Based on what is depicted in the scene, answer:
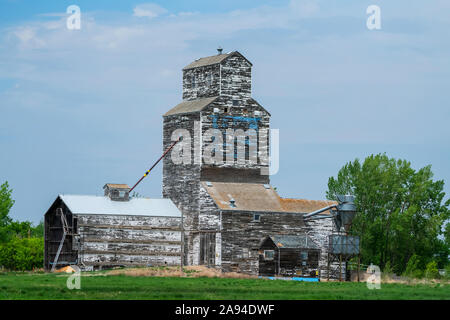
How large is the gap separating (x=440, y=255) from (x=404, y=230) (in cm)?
552

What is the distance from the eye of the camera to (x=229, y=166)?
6300 cm

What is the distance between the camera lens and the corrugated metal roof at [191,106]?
62781 mm

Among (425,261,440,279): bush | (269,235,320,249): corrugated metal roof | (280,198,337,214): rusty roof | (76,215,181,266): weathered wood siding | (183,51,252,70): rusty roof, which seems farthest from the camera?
(425,261,440,279): bush

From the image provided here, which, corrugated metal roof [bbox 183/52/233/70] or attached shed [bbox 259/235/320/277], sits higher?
corrugated metal roof [bbox 183/52/233/70]

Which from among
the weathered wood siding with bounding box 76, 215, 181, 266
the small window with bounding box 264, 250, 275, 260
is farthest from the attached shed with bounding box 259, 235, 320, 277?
the weathered wood siding with bounding box 76, 215, 181, 266

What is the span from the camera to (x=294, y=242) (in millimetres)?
59594

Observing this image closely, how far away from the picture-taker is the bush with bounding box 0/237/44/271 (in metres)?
69.1

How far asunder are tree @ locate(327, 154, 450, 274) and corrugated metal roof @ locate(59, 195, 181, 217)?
1842 cm

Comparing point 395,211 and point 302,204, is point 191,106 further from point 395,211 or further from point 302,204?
point 395,211

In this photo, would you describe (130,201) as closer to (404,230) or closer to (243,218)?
(243,218)

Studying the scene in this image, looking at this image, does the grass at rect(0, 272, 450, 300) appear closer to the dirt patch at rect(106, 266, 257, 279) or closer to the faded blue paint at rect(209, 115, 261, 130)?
the dirt patch at rect(106, 266, 257, 279)

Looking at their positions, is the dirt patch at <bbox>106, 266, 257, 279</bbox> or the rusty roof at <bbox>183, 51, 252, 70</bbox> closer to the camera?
the dirt patch at <bbox>106, 266, 257, 279</bbox>

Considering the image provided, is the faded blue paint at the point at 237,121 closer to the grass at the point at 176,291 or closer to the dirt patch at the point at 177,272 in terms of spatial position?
the dirt patch at the point at 177,272

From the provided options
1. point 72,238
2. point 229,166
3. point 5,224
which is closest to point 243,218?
point 229,166
